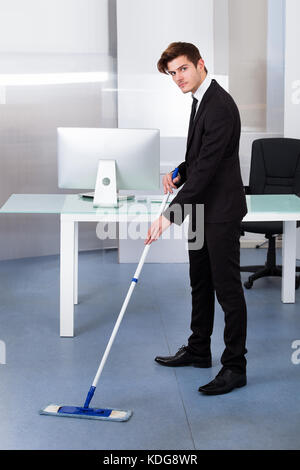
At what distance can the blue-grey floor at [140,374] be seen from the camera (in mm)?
2785

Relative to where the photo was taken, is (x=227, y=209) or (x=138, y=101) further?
(x=138, y=101)

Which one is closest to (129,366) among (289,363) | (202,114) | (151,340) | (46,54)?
(151,340)

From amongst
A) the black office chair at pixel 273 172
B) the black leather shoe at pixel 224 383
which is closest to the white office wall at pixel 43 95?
the black office chair at pixel 273 172

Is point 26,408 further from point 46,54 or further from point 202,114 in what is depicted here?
point 46,54

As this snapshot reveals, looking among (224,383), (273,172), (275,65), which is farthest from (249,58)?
(224,383)

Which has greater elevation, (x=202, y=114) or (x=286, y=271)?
(x=202, y=114)

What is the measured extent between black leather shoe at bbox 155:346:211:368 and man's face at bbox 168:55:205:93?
132cm

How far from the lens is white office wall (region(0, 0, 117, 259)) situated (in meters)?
6.30

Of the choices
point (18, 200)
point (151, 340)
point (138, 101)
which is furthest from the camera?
point (138, 101)

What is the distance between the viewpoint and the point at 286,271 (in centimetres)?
476

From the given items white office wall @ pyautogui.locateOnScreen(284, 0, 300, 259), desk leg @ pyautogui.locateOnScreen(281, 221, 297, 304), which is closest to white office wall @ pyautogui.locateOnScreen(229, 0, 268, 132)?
white office wall @ pyautogui.locateOnScreen(284, 0, 300, 259)

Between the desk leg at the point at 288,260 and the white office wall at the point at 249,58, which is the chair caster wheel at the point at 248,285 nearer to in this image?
the desk leg at the point at 288,260

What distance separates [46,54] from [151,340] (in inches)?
133
